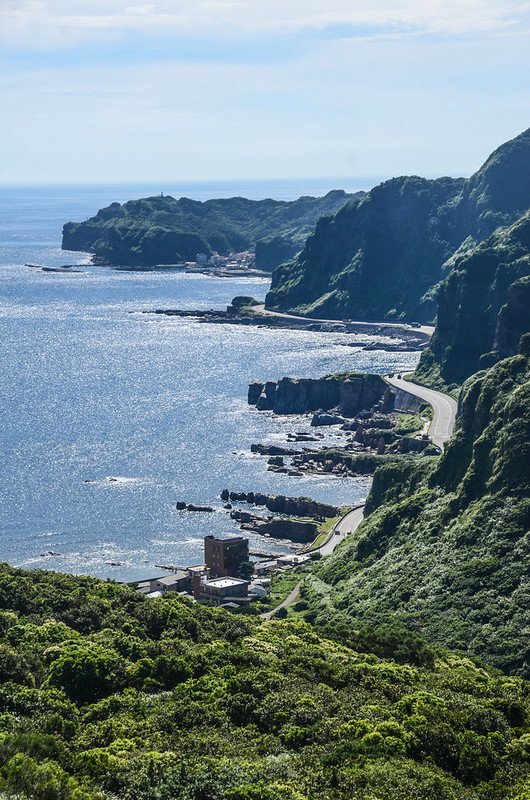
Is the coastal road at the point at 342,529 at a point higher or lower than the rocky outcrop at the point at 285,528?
higher

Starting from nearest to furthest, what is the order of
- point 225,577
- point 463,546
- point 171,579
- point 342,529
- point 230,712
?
point 230,712
point 463,546
point 171,579
point 225,577
point 342,529

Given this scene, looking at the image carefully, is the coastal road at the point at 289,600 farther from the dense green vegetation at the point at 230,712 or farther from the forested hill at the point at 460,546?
the dense green vegetation at the point at 230,712

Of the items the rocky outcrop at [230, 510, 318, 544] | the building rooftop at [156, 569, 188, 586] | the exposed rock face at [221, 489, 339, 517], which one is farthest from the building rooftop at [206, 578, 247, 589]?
the exposed rock face at [221, 489, 339, 517]

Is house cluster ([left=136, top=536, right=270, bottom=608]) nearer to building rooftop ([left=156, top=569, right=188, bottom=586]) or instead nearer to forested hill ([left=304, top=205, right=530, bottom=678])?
building rooftop ([left=156, top=569, right=188, bottom=586])

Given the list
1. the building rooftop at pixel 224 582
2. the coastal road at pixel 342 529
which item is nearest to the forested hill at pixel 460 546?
the building rooftop at pixel 224 582

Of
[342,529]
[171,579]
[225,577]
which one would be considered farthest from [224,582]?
[342,529]

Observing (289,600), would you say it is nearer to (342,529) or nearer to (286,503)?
(342,529)
